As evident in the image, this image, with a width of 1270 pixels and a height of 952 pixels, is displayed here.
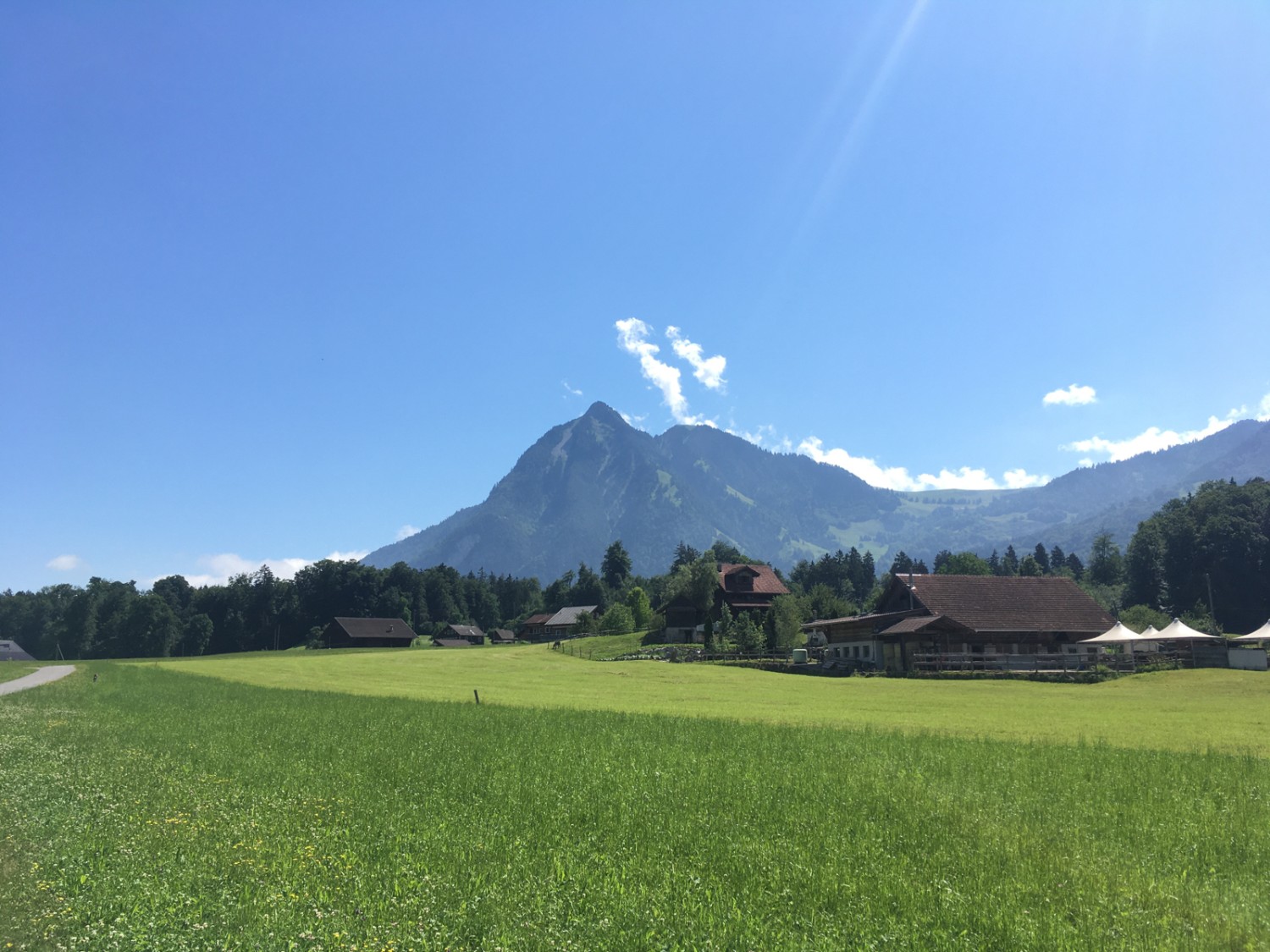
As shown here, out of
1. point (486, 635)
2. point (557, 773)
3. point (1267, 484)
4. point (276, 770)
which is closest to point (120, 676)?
point (276, 770)

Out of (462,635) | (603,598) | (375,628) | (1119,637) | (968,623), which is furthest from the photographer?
(603,598)

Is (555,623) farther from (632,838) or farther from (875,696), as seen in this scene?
(632,838)

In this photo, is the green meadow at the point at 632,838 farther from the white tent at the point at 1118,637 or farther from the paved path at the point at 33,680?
the white tent at the point at 1118,637

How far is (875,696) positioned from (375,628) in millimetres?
129419

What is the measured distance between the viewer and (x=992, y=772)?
1627cm

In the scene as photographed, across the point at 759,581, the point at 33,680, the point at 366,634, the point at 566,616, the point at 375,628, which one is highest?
the point at 759,581

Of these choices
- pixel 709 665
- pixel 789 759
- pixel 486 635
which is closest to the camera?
pixel 789 759

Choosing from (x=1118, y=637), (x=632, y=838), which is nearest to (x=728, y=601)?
(x=1118, y=637)

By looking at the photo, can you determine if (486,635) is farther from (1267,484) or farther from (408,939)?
(408,939)

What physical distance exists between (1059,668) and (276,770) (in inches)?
2301

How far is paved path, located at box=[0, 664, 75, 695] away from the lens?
1940 inches

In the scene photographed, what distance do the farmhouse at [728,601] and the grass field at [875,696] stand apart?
3114 cm

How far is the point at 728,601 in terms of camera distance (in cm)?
11138

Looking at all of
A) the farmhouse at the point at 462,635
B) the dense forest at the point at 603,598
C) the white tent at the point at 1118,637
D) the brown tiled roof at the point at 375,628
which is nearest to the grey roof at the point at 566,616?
the dense forest at the point at 603,598
